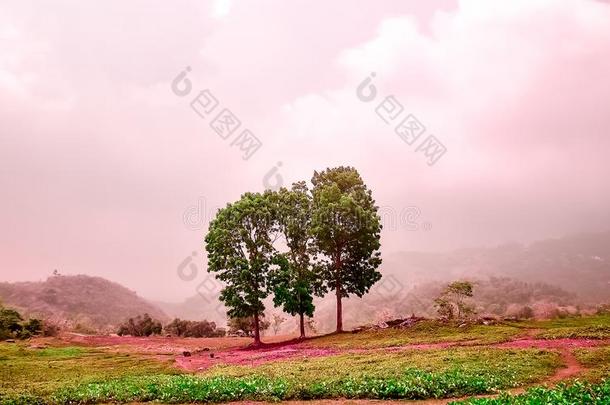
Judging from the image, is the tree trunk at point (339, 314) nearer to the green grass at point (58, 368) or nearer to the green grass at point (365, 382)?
the green grass at point (58, 368)

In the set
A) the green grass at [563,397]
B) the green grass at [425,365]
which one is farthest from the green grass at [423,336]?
the green grass at [563,397]

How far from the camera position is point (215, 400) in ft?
72.8

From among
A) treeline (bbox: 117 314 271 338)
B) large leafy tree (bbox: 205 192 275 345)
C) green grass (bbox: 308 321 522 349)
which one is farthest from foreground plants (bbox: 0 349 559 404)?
treeline (bbox: 117 314 271 338)

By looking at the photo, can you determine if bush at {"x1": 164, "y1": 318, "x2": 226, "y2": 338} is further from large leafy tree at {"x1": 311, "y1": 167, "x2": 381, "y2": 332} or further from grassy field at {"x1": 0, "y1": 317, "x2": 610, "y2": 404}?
grassy field at {"x1": 0, "y1": 317, "x2": 610, "y2": 404}

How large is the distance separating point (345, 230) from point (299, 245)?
721 centimetres

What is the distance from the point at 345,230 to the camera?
58.6 m

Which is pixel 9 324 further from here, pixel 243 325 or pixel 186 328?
pixel 243 325

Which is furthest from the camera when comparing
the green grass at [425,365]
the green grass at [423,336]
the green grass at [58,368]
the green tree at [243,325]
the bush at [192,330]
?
the bush at [192,330]

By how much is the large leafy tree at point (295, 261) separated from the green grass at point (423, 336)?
5881mm

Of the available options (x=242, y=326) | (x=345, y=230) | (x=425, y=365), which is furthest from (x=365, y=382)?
(x=242, y=326)

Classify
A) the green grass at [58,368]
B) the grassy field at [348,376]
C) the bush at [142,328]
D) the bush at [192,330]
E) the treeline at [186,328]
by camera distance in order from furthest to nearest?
the bush at [192,330], the bush at [142,328], the treeline at [186,328], the green grass at [58,368], the grassy field at [348,376]

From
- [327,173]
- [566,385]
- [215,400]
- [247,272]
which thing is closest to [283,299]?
[247,272]

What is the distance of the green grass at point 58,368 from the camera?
28.6 meters

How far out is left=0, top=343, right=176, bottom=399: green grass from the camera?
28609 mm
